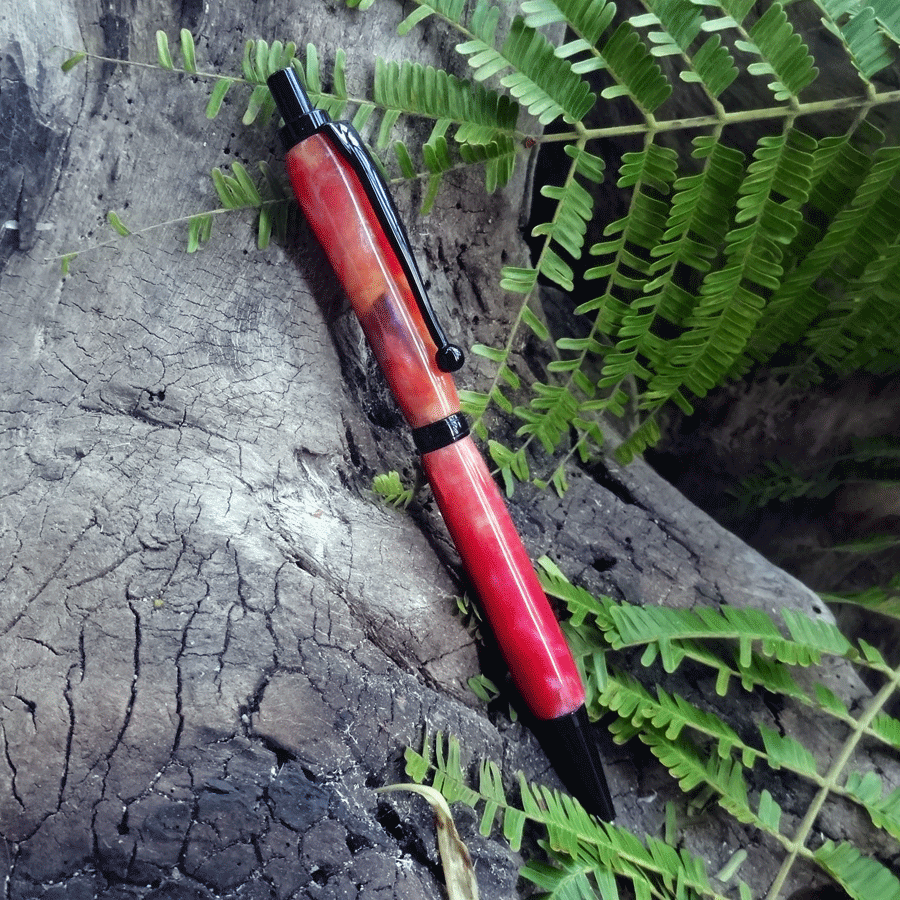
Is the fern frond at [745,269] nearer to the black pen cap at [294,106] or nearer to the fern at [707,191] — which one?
the fern at [707,191]

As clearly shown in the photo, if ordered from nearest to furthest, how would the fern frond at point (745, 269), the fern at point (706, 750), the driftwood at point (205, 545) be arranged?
the driftwood at point (205, 545), the fern at point (706, 750), the fern frond at point (745, 269)

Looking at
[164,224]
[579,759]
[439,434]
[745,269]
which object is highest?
[745,269]

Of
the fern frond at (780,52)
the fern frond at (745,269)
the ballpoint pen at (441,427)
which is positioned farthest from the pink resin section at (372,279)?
the fern frond at (780,52)

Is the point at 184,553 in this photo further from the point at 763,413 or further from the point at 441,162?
the point at 763,413

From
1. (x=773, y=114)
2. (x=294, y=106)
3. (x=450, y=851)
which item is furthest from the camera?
(x=773, y=114)

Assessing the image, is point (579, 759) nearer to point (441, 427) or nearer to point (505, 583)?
point (505, 583)

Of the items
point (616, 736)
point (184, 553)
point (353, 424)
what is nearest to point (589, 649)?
point (616, 736)

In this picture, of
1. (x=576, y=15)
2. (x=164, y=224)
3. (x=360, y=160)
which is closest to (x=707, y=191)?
(x=576, y=15)

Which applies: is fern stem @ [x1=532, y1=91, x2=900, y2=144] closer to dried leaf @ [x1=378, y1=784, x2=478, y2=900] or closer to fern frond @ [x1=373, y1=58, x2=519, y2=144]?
fern frond @ [x1=373, y1=58, x2=519, y2=144]
